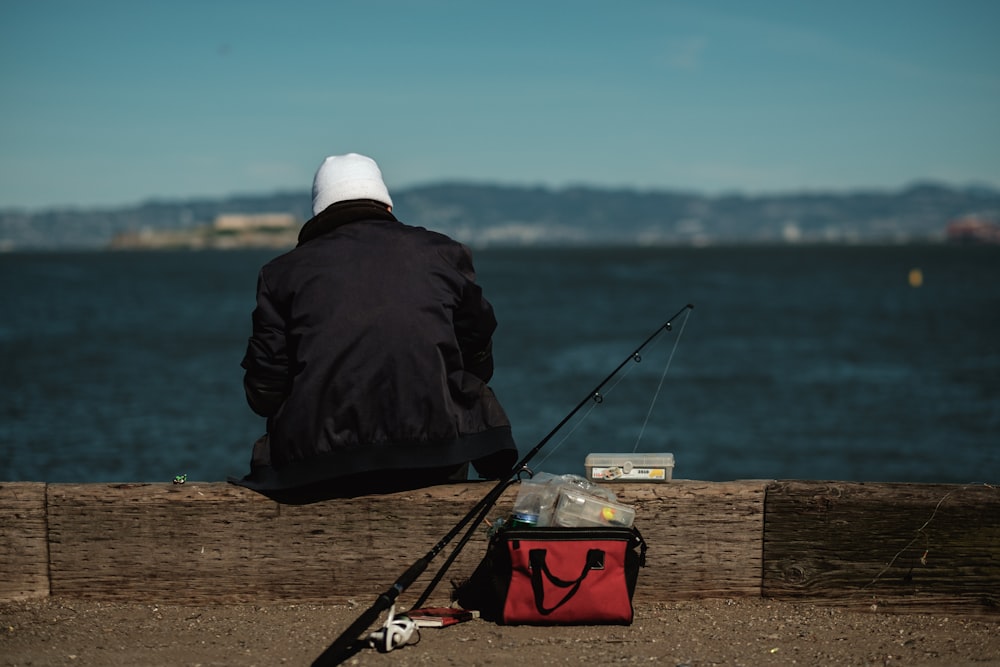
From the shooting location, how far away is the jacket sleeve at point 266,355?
14.2 feet

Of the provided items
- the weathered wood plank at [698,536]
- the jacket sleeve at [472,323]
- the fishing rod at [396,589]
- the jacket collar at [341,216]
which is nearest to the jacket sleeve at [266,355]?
the jacket collar at [341,216]

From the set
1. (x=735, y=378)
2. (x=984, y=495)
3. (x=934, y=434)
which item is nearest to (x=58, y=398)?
(x=735, y=378)

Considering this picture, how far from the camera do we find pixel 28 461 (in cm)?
1780

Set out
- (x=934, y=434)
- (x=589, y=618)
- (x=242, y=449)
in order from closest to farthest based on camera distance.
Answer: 1. (x=589, y=618)
2. (x=242, y=449)
3. (x=934, y=434)

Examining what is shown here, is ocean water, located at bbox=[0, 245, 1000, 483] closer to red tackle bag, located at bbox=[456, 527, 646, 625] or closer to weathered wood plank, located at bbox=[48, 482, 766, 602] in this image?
weathered wood plank, located at bbox=[48, 482, 766, 602]

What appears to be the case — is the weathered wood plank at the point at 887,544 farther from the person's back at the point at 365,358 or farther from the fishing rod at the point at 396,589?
the person's back at the point at 365,358

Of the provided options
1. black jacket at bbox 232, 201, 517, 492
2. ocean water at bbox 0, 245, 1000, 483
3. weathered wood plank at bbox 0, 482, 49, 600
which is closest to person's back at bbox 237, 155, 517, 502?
black jacket at bbox 232, 201, 517, 492

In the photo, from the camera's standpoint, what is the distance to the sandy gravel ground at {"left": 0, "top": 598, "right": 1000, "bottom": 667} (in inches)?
163

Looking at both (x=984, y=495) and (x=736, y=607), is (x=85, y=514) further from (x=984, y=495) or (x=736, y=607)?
(x=984, y=495)

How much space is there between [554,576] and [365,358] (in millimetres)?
1047

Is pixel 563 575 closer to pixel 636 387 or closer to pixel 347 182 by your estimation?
pixel 347 182

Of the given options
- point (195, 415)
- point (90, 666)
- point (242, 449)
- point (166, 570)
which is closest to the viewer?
point (90, 666)

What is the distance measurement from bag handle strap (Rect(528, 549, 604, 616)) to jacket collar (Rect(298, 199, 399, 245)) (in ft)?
4.52

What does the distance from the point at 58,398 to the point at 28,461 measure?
885 centimetres
